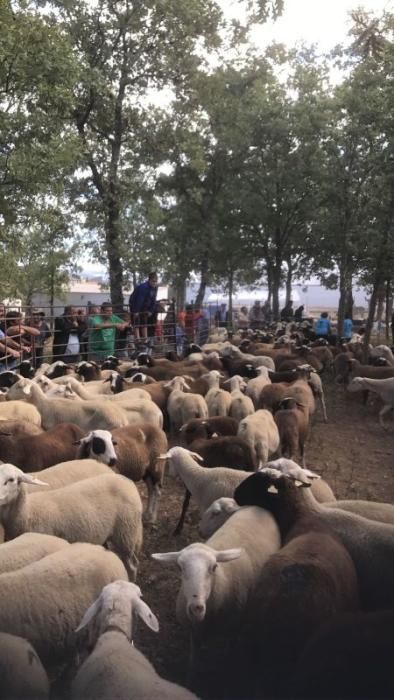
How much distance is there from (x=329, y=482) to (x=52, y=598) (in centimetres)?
477

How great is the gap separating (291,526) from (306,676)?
1.68m

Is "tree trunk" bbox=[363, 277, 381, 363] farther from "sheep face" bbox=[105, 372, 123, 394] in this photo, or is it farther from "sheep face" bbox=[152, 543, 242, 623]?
"sheep face" bbox=[152, 543, 242, 623]

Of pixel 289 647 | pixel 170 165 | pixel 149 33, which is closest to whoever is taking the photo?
pixel 289 647

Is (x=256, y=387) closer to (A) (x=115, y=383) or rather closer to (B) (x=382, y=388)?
(A) (x=115, y=383)

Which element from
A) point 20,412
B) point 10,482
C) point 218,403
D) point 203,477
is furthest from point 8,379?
point 10,482

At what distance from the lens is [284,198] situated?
2608cm

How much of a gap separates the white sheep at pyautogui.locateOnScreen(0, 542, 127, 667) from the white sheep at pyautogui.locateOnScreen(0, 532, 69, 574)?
0.17m

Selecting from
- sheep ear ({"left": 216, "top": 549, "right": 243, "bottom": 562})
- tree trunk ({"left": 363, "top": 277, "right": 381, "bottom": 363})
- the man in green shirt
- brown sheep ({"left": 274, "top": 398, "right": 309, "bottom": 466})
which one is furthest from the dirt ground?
the man in green shirt

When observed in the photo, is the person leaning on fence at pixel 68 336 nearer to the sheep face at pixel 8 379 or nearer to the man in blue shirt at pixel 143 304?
the man in blue shirt at pixel 143 304

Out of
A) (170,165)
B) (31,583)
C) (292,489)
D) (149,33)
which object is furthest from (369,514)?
(170,165)

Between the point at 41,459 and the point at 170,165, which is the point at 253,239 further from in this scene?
the point at 41,459

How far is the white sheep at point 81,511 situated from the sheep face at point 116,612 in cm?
124

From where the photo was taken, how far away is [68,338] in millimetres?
14078

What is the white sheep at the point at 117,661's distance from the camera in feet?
9.38
